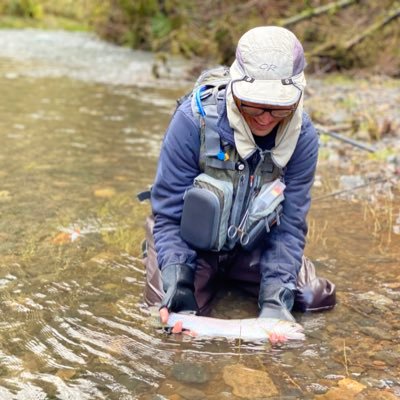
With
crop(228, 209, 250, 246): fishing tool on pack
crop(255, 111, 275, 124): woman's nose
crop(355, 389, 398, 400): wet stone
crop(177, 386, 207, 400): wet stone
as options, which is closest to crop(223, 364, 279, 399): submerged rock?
crop(177, 386, 207, 400): wet stone

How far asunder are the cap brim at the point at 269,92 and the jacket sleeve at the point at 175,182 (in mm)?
418

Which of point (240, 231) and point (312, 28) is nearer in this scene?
point (240, 231)

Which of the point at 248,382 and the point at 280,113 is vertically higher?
the point at 280,113

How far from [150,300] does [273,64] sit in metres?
1.37

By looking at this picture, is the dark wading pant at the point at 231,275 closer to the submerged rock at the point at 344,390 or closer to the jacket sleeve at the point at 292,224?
the jacket sleeve at the point at 292,224

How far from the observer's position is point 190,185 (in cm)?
328

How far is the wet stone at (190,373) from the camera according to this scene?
2752 millimetres

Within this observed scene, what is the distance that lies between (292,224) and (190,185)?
0.58 m

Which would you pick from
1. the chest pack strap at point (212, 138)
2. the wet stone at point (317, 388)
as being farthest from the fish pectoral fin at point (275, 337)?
the chest pack strap at point (212, 138)

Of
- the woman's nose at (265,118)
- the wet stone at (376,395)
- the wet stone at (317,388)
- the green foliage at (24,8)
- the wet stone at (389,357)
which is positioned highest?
the woman's nose at (265,118)

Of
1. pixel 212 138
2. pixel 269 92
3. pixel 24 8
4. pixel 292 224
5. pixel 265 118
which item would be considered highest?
pixel 269 92

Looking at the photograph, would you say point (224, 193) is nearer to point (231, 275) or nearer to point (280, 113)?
point (280, 113)

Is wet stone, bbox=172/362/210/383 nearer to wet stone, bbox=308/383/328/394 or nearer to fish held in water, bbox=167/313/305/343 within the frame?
fish held in water, bbox=167/313/305/343

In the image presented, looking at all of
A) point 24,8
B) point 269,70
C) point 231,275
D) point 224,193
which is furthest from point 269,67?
point 24,8
